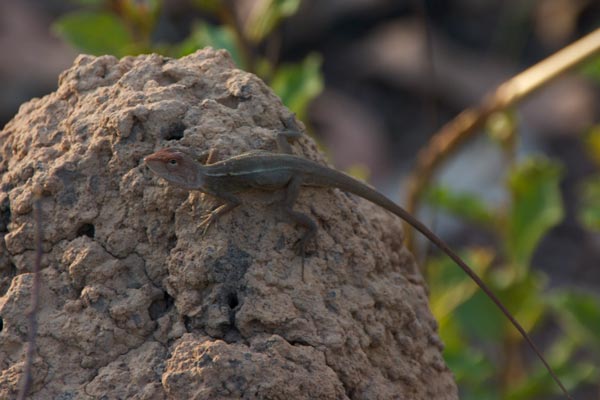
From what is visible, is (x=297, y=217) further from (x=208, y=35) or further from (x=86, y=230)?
(x=208, y=35)

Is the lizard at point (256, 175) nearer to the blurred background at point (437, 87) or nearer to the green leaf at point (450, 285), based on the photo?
the green leaf at point (450, 285)

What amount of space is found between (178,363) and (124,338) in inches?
10.5

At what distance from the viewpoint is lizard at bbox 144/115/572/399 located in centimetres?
345

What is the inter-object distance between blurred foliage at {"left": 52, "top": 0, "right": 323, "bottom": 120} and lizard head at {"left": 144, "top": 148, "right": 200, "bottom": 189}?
6.49ft

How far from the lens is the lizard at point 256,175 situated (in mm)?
3445

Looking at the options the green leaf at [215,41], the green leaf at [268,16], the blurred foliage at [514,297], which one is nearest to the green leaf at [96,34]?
the green leaf at [215,41]

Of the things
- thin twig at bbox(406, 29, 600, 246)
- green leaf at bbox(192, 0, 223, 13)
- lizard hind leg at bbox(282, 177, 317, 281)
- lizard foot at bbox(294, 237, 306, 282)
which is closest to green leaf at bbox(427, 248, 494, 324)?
thin twig at bbox(406, 29, 600, 246)

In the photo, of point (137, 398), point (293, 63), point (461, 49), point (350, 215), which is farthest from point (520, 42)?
point (137, 398)

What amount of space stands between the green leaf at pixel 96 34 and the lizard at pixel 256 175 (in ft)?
7.47

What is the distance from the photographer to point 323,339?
3.34 m

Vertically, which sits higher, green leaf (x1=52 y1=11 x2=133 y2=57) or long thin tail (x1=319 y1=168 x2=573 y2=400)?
green leaf (x1=52 y1=11 x2=133 y2=57)

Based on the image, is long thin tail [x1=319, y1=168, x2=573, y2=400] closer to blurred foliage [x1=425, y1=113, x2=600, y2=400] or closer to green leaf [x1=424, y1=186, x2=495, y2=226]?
blurred foliage [x1=425, y1=113, x2=600, y2=400]

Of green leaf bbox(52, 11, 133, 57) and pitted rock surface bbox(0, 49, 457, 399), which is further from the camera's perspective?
green leaf bbox(52, 11, 133, 57)

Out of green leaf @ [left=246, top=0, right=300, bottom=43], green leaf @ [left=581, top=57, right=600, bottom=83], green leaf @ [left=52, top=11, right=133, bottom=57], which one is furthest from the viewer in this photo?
green leaf @ [left=581, top=57, right=600, bottom=83]
